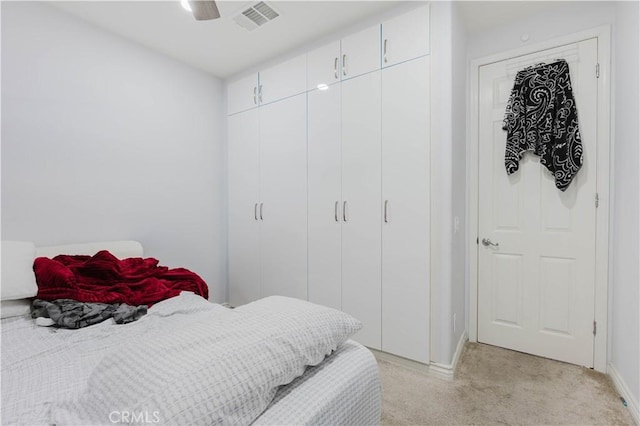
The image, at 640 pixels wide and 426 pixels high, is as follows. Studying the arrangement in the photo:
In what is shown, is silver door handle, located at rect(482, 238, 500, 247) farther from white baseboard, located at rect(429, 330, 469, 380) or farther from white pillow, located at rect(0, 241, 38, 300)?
white pillow, located at rect(0, 241, 38, 300)

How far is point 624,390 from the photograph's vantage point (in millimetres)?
1811

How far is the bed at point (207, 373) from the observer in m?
0.71

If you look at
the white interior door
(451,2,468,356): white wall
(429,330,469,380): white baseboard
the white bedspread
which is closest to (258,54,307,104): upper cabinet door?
(451,2,468,356): white wall

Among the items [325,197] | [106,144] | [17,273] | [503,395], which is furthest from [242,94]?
[503,395]

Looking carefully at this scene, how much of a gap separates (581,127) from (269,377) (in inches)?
106

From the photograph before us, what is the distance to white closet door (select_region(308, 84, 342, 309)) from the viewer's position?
2.54 meters

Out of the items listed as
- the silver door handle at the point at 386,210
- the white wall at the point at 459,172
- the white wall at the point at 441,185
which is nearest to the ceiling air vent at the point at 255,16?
the white wall at the point at 441,185

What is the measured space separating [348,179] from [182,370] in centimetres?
195

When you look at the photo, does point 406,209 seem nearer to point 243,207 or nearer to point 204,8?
point 204,8

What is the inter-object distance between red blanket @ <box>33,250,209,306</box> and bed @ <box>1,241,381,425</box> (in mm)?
344

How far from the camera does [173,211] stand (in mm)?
2982

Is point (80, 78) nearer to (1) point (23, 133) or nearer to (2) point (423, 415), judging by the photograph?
(1) point (23, 133)

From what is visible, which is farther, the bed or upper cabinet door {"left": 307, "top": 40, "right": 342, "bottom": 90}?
upper cabinet door {"left": 307, "top": 40, "right": 342, "bottom": 90}

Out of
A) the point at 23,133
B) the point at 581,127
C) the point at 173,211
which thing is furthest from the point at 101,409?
the point at 581,127
